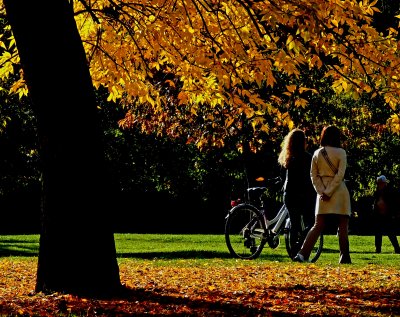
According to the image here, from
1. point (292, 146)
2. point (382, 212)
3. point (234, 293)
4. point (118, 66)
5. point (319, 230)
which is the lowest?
point (234, 293)

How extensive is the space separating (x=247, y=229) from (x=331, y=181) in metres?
1.93

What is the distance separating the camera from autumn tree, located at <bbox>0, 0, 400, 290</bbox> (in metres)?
7.52

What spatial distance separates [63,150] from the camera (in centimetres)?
751

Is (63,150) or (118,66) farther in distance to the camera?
Result: (118,66)

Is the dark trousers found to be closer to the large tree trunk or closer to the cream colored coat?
the cream colored coat

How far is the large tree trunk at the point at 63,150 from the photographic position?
7.49 m

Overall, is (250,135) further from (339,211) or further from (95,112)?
(95,112)

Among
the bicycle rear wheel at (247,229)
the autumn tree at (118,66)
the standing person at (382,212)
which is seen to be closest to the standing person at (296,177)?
the autumn tree at (118,66)

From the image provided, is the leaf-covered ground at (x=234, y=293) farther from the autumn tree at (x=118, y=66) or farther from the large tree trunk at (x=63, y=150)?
the autumn tree at (x=118, y=66)

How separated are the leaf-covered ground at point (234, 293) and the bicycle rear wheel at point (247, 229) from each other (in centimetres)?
126

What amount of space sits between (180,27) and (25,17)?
4.06 metres

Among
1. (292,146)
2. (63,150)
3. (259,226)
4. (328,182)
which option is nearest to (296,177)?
(292,146)

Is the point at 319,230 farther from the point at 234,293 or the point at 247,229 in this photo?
the point at 234,293

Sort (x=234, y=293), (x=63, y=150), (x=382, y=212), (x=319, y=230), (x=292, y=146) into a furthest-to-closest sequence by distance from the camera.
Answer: (x=382, y=212)
(x=292, y=146)
(x=319, y=230)
(x=234, y=293)
(x=63, y=150)
